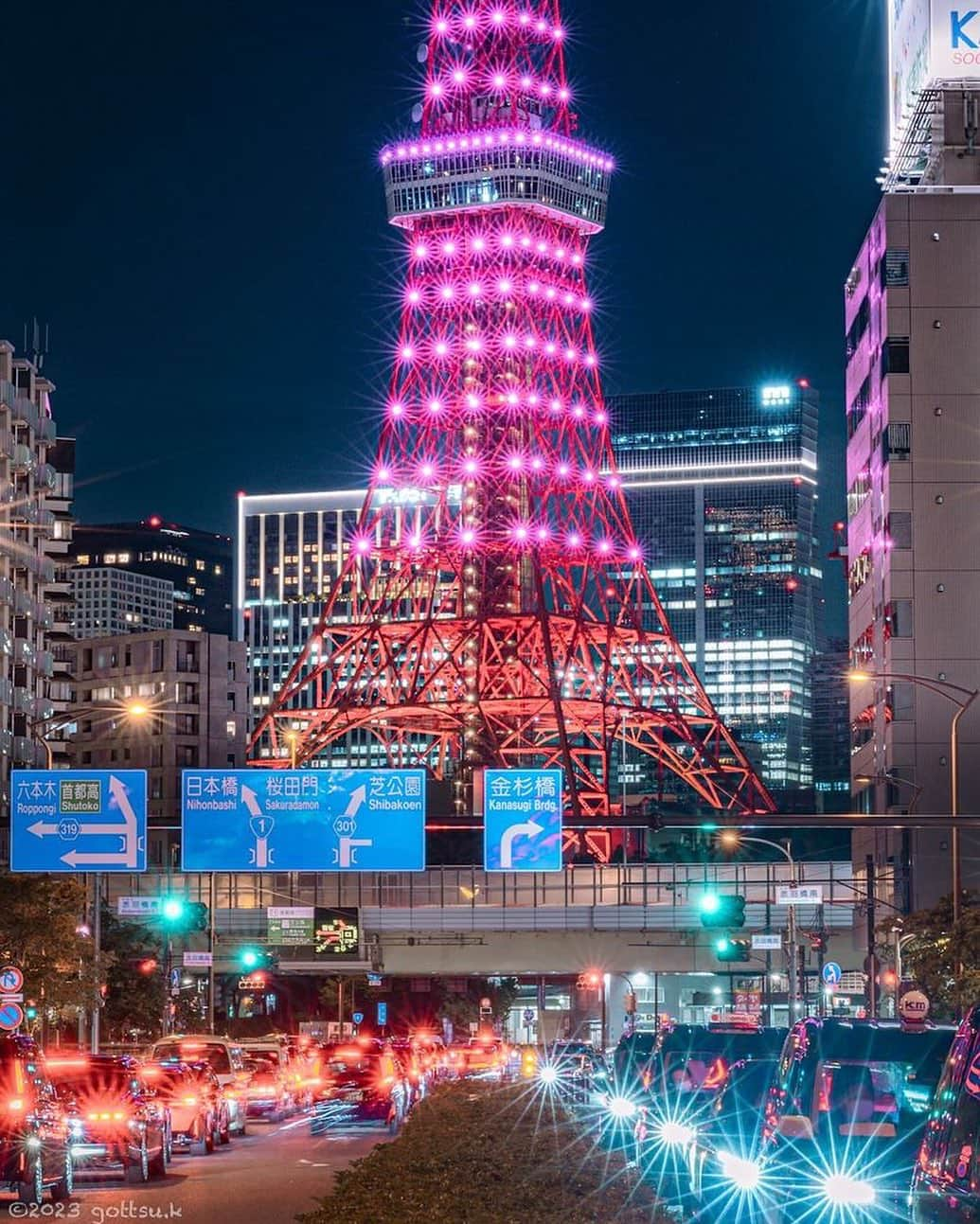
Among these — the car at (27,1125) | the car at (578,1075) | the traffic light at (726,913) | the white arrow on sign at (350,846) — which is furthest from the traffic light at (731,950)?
the car at (27,1125)

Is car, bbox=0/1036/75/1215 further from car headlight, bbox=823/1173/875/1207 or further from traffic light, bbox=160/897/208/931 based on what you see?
traffic light, bbox=160/897/208/931

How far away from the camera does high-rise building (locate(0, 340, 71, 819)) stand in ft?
377

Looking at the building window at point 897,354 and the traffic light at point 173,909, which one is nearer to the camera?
the traffic light at point 173,909

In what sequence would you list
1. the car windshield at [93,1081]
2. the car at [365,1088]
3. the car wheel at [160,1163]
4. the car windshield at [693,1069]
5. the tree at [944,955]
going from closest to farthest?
the car windshield at [93,1081] → the car windshield at [693,1069] → the car wheel at [160,1163] → the car at [365,1088] → the tree at [944,955]

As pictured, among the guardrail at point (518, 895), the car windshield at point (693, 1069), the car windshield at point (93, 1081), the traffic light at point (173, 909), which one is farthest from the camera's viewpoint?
the guardrail at point (518, 895)

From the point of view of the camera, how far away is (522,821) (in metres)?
45.8

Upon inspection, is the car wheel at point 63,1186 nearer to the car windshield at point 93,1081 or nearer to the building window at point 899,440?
the car windshield at point 93,1081

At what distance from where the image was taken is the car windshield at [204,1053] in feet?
130

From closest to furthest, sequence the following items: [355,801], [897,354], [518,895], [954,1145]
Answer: [954,1145] < [355,801] < [518,895] < [897,354]

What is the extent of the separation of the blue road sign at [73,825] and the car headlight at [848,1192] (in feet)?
99.9

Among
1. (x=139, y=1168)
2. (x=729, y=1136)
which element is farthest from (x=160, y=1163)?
(x=729, y=1136)

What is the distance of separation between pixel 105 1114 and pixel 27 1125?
5294 mm

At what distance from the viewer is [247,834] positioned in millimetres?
45000

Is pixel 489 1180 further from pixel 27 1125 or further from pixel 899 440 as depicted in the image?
pixel 899 440
